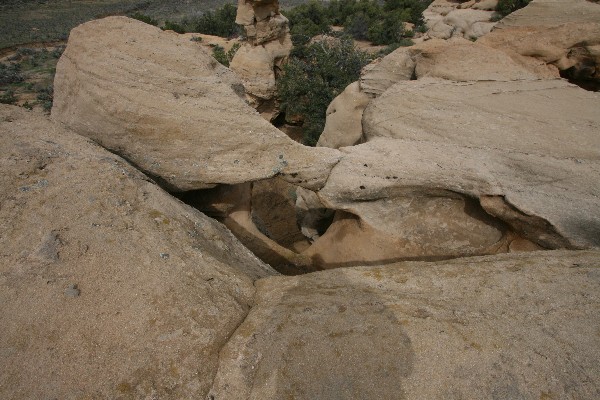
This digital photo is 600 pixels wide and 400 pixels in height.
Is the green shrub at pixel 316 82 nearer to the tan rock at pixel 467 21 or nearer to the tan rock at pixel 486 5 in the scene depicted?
the tan rock at pixel 467 21

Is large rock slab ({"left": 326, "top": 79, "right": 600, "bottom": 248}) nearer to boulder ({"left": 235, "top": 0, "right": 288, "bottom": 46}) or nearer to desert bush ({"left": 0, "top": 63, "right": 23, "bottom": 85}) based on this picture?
boulder ({"left": 235, "top": 0, "right": 288, "bottom": 46})

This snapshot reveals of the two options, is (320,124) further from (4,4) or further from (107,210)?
(4,4)

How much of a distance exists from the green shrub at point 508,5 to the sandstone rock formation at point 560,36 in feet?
47.0

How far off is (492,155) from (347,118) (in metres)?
3.68

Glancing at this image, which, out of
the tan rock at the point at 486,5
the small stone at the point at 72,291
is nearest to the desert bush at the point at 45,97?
the small stone at the point at 72,291

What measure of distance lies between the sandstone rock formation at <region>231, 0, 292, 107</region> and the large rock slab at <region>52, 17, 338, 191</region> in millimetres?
9140

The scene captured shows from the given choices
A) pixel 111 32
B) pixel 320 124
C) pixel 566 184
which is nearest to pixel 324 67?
pixel 320 124

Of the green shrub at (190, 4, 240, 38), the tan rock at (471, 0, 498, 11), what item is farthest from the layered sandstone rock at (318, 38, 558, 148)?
the green shrub at (190, 4, 240, 38)

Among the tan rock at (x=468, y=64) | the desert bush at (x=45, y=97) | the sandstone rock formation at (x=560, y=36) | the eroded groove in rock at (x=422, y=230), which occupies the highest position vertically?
the sandstone rock formation at (x=560, y=36)

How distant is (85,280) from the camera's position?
111 inches

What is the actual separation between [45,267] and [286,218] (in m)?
7.47

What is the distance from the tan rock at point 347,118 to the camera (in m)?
7.86

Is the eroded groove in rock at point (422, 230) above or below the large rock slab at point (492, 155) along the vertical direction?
below

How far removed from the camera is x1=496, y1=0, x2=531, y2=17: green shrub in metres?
18.9
